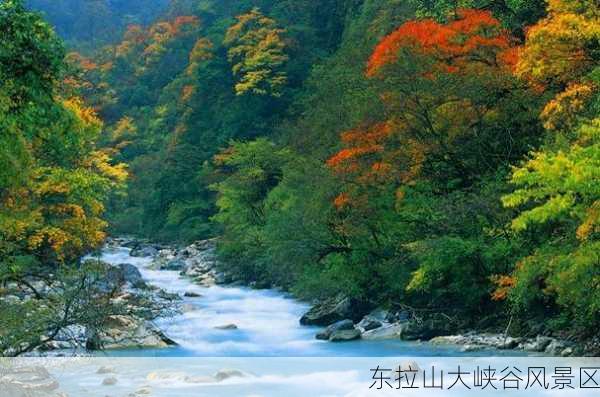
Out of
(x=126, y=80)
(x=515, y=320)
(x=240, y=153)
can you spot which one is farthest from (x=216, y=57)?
(x=515, y=320)

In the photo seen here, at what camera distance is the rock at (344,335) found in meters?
20.0

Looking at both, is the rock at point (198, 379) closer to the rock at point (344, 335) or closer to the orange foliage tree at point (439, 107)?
the rock at point (344, 335)

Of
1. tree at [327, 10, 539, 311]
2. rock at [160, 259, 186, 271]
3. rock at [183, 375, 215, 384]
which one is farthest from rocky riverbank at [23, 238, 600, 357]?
rock at [160, 259, 186, 271]

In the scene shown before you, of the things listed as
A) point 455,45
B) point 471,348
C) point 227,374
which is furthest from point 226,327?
point 455,45

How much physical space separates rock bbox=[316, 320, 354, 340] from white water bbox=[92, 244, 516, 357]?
0.90 feet

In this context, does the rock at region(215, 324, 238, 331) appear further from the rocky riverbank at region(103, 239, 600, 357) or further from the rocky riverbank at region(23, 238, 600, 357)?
the rocky riverbank at region(103, 239, 600, 357)

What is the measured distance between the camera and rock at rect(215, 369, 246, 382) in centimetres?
1586

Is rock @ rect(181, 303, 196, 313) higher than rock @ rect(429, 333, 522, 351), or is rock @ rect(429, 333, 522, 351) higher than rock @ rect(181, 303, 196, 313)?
rock @ rect(181, 303, 196, 313)

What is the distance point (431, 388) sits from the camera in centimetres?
1431

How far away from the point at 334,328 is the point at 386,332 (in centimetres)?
132

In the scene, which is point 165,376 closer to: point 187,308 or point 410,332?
point 410,332

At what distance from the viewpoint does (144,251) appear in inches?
1757

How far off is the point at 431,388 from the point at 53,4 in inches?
4649

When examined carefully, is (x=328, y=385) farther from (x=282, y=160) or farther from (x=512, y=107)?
(x=282, y=160)
